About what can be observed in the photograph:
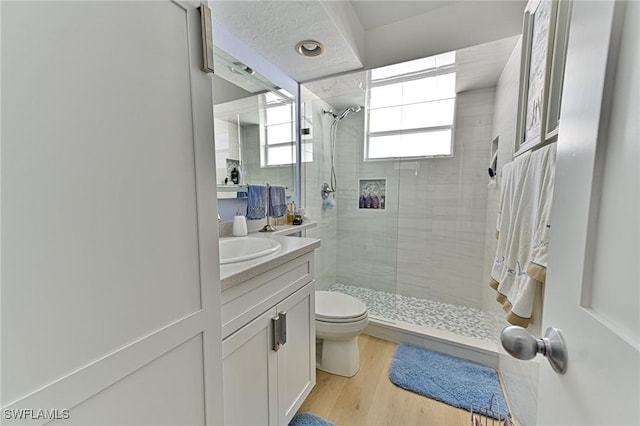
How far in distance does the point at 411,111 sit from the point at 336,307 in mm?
2053

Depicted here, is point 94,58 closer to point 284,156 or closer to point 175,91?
point 175,91

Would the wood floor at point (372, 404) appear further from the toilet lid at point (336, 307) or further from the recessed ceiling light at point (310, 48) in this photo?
the recessed ceiling light at point (310, 48)

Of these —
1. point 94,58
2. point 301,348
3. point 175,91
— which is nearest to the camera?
point 94,58

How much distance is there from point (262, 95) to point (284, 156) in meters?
0.46

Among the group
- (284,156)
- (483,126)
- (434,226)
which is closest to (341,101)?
(284,156)

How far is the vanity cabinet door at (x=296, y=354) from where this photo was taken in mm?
1104

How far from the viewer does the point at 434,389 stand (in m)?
1.48

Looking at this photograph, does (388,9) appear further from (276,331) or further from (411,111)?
(276,331)

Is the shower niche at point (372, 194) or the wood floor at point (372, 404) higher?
the shower niche at point (372, 194)

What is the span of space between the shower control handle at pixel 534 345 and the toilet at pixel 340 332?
1193 millimetres

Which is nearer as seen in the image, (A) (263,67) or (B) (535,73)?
(B) (535,73)

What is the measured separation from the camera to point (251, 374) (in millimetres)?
911

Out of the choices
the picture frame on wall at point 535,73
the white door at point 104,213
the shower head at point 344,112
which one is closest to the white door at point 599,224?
the picture frame on wall at point 535,73

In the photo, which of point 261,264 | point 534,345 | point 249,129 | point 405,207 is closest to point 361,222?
point 405,207
